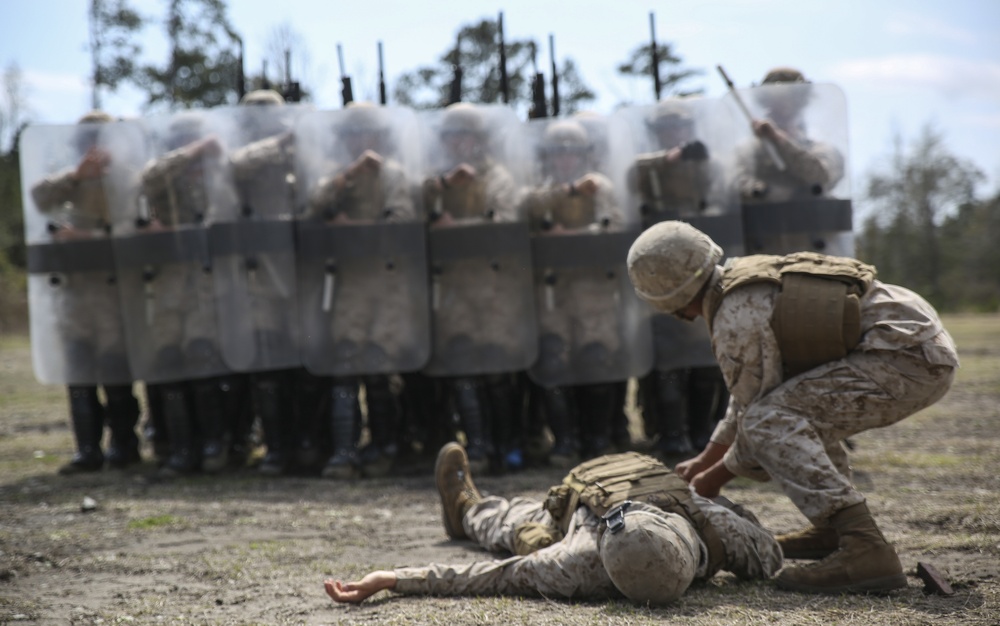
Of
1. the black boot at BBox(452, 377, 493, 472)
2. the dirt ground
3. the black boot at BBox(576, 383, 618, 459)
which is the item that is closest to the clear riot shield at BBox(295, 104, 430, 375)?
the black boot at BBox(452, 377, 493, 472)

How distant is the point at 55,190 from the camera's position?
7.26 m

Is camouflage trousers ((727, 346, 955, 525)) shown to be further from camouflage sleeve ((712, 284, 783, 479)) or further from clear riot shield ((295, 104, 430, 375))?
clear riot shield ((295, 104, 430, 375))

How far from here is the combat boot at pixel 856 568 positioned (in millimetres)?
3811

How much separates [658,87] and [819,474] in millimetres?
4731

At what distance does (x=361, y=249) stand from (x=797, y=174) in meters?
2.96

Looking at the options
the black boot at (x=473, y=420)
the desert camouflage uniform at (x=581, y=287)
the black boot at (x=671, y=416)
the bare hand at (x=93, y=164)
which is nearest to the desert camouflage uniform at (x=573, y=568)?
the black boot at (x=473, y=420)

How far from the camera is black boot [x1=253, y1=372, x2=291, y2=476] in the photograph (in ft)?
23.5

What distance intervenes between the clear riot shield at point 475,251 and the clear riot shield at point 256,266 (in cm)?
98

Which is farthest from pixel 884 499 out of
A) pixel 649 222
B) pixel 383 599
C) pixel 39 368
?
pixel 39 368

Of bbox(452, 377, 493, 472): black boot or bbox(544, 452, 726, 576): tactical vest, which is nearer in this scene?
bbox(544, 452, 726, 576): tactical vest

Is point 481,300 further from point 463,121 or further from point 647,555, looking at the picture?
point 647,555

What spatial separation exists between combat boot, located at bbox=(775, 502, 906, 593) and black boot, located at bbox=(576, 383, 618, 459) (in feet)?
10.9

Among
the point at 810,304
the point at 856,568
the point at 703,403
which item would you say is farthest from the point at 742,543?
the point at 703,403

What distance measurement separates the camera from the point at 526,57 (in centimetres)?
1905
